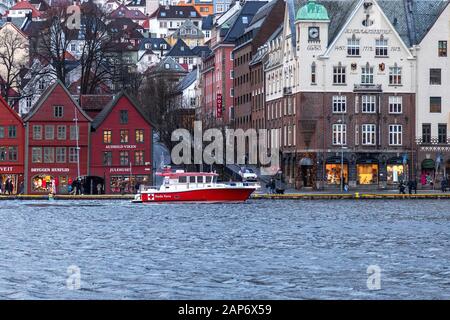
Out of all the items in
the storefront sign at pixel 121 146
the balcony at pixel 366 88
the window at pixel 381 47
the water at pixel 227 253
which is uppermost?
the window at pixel 381 47

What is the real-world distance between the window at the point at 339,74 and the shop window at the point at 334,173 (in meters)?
8.47

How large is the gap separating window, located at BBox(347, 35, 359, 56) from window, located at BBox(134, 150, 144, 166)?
23.5 meters

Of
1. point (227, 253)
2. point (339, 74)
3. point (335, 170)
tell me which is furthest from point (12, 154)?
point (227, 253)

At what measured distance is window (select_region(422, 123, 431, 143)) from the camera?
13475 centimetres

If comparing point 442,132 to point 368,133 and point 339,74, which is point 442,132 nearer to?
point 368,133

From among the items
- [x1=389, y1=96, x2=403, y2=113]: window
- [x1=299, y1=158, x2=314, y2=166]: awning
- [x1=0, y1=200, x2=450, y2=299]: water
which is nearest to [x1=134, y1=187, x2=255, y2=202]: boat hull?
[x1=0, y1=200, x2=450, y2=299]: water

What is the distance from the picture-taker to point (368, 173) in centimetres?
13275

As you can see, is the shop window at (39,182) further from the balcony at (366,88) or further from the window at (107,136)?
the balcony at (366,88)

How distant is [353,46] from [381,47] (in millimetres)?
2945

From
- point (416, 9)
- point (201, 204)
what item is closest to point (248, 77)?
point (416, 9)

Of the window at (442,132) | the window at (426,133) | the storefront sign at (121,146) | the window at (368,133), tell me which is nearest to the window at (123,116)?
the storefront sign at (121,146)

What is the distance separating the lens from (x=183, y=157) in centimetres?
14875

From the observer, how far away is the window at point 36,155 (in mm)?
134625
